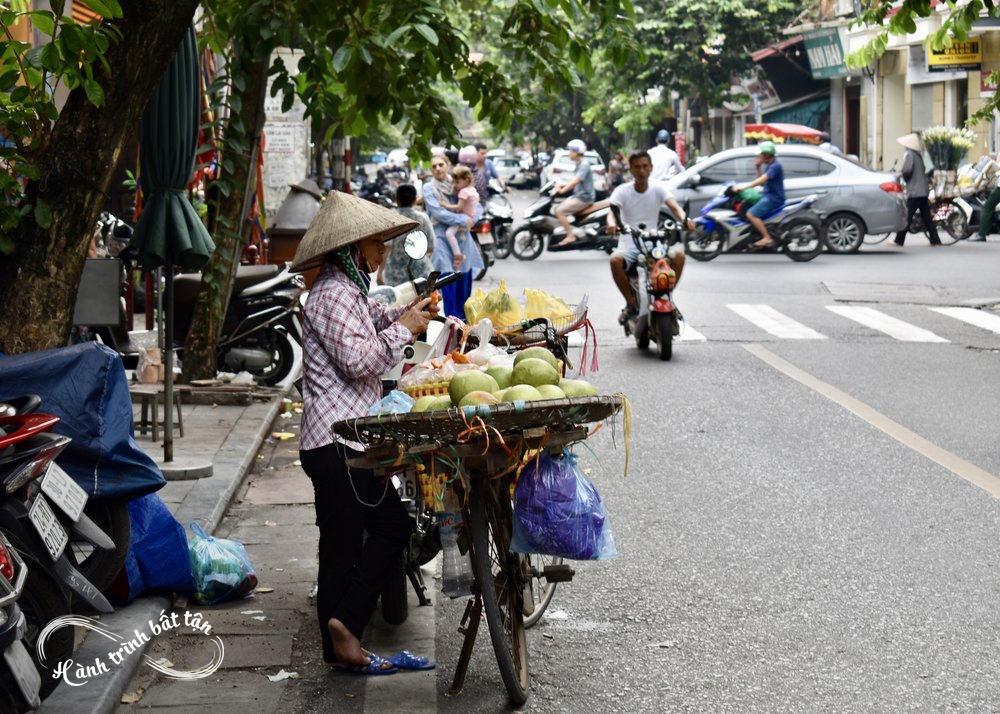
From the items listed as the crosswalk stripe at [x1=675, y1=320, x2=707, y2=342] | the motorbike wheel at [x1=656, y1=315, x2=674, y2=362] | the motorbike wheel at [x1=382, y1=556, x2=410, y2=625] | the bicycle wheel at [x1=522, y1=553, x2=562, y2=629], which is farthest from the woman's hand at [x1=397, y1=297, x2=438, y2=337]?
the crosswalk stripe at [x1=675, y1=320, x2=707, y2=342]

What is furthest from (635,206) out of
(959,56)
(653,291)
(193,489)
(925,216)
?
(959,56)

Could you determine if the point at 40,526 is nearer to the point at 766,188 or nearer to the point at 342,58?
the point at 342,58

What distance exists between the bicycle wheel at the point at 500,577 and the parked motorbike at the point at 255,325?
7.03 meters

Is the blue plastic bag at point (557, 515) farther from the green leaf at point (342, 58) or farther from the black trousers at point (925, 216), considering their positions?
the black trousers at point (925, 216)

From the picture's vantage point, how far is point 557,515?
14.9 ft

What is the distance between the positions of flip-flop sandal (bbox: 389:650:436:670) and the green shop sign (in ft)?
129

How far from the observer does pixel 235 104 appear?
10.6m

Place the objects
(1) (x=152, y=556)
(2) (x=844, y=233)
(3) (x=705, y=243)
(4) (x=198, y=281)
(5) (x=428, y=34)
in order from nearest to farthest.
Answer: (1) (x=152, y=556) < (5) (x=428, y=34) < (4) (x=198, y=281) < (3) (x=705, y=243) < (2) (x=844, y=233)

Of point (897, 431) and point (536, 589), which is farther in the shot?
point (897, 431)

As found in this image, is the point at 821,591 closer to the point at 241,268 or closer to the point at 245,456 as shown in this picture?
the point at 245,456

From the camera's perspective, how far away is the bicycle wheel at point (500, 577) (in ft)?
14.9

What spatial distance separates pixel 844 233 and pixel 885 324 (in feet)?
29.9

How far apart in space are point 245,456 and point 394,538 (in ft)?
12.7

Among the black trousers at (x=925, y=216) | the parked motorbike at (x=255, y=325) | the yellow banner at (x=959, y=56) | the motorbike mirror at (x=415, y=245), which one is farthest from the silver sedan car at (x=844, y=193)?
the motorbike mirror at (x=415, y=245)
